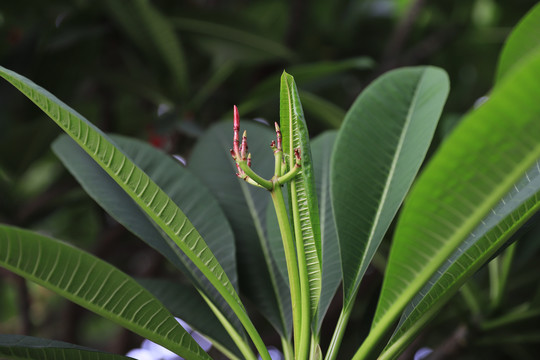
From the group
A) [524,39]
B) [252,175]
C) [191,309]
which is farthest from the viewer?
[524,39]

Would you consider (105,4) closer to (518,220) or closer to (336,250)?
(336,250)

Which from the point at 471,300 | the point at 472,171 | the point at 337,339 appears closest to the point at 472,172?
the point at 472,171

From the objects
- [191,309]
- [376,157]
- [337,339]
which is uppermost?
[376,157]

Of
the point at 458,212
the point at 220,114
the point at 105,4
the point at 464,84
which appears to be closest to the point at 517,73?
the point at 458,212

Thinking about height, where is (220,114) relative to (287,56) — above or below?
above

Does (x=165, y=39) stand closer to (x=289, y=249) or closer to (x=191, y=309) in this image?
(x=191, y=309)

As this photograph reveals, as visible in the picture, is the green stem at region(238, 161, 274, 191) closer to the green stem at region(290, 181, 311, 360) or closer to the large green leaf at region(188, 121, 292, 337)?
the green stem at region(290, 181, 311, 360)

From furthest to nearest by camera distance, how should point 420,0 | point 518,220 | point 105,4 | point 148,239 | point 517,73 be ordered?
point 420,0 < point 105,4 < point 148,239 < point 518,220 < point 517,73
